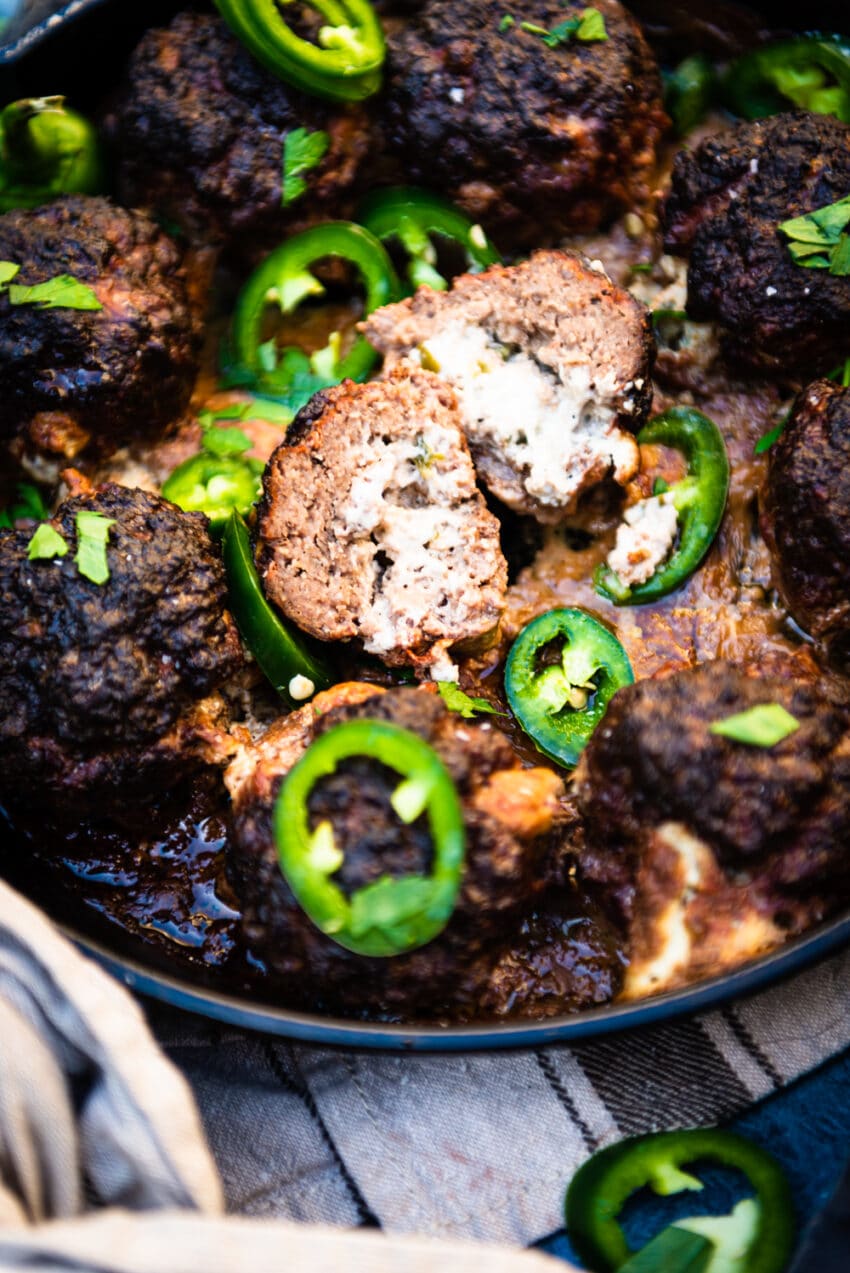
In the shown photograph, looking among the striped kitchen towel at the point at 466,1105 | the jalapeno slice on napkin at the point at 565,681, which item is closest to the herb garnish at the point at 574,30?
the jalapeno slice on napkin at the point at 565,681

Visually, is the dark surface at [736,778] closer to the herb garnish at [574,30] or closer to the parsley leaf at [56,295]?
the parsley leaf at [56,295]

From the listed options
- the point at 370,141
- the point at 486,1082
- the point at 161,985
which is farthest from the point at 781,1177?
the point at 370,141

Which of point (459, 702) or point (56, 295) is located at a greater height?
point (56, 295)

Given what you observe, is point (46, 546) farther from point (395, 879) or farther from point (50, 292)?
point (395, 879)

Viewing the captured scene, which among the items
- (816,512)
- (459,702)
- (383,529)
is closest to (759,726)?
(816,512)

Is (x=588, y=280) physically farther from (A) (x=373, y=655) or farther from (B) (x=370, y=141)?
(A) (x=373, y=655)

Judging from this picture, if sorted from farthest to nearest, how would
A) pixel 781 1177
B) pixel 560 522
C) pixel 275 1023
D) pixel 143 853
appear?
pixel 560 522
pixel 143 853
pixel 781 1177
pixel 275 1023
